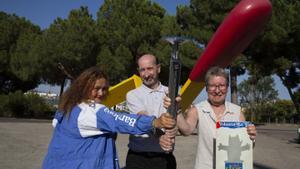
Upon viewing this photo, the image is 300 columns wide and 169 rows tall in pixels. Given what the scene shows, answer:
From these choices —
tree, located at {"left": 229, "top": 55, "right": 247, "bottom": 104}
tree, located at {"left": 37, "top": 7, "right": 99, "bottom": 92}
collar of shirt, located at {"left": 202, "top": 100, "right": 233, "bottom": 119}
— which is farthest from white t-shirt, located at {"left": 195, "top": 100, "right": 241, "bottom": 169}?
tree, located at {"left": 37, "top": 7, "right": 99, "bottom": 92}

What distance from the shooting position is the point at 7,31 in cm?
3403

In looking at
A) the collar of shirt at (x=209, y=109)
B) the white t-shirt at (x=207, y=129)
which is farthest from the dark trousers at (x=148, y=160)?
the collar of shirt at (x=209, y=109)

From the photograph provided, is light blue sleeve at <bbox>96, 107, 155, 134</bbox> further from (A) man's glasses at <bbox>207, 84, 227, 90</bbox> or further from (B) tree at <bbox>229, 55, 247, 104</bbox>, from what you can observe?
(B) tree at <bbox>229, 55, 247, 104</bbox>

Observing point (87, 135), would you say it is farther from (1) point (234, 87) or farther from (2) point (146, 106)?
(1) point (234, 87)

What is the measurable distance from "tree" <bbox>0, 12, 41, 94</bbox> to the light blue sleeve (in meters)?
29.0

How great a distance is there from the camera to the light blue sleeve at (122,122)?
227 centimetres

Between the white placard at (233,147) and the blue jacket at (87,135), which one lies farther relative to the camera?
the white placard at (233,147)

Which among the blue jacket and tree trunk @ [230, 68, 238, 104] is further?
tree trunk @ [230, 68, 238, 104]

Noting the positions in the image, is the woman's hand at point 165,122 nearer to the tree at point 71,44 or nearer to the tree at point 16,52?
the tree at point 71,44

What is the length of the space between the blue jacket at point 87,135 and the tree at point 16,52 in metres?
28.9

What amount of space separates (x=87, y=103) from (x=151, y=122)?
50 centimetres

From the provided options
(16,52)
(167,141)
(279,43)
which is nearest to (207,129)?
(167,141)

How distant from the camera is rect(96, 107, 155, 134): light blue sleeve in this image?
227cm

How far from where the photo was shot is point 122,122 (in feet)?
7.54
